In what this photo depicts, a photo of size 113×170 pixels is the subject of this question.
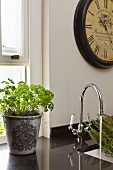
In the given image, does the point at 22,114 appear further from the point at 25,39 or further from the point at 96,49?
the point at 96,49

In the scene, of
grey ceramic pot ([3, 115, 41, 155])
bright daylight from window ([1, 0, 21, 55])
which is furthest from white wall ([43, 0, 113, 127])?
grey ceramic pot ([3, 115, 41, 155])

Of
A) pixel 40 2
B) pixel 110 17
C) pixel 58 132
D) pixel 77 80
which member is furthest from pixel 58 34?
pixel 58 132

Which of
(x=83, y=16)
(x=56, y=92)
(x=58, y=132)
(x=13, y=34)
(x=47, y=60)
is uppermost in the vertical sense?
(x=83, y=16)

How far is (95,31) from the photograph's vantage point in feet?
6.09

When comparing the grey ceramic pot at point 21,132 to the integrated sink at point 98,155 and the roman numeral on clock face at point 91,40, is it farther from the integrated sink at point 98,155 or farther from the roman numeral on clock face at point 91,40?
the roman numeral on clock face at point 91,40

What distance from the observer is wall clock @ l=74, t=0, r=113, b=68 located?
1766 millimetres

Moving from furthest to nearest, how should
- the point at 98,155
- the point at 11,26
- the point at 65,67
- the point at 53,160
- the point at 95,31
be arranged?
the point at 95,31, the point at 65,67, the point at 11,26, the point at 98,155, the point at 53,160

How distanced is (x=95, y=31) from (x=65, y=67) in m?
0.37

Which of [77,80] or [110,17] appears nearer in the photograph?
[77,80]

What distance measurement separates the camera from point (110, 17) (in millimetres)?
1960

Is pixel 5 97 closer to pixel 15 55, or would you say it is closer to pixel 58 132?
pixel 15 55

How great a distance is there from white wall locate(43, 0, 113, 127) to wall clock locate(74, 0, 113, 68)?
4cm

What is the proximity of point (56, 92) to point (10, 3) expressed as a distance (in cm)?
62

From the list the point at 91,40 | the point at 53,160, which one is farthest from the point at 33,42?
the point at 53,160
